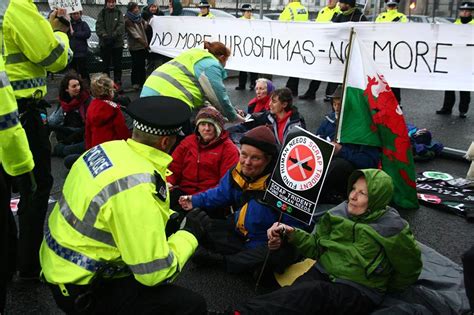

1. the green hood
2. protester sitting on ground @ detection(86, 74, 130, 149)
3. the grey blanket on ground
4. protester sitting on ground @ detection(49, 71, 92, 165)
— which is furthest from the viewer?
protester sitting on ground @ detection(49, 71, 92, 165)

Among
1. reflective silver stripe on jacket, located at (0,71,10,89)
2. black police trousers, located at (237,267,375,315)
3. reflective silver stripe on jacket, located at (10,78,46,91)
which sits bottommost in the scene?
black police trousers, located at (237,267,375,315)

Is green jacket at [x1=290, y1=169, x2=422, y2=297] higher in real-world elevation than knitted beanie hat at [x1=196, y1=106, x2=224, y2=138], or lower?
lower

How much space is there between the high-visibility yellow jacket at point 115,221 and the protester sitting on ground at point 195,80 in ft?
8.76

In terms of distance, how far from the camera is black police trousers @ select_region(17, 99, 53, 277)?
3.36 m

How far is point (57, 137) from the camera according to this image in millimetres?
6820

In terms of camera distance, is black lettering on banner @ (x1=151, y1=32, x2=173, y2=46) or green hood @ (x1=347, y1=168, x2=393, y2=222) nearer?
green hood @ (x1=347, y1=168, x2=393, y2=222)

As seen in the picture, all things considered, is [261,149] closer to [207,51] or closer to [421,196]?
[207,51]

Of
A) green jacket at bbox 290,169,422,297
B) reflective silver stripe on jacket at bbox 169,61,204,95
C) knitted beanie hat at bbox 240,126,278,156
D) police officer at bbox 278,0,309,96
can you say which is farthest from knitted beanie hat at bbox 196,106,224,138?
police officer at bbox 278,0,309,96

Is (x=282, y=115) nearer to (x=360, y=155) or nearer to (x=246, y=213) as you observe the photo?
(x=360, y=155)

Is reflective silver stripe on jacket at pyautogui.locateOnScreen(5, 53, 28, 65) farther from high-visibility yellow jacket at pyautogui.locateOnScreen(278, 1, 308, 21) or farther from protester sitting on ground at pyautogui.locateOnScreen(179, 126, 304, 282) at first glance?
high-visibility yellow jacket at pyautogui.locateOnScreen(278, 1, 308, 21)

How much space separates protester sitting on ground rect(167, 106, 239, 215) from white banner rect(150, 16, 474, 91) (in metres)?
2.44

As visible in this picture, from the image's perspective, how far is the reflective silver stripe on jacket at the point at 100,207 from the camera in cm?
213

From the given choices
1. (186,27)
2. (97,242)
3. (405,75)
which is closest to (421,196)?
(405,75)

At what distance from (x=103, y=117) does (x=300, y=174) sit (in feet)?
8.78
